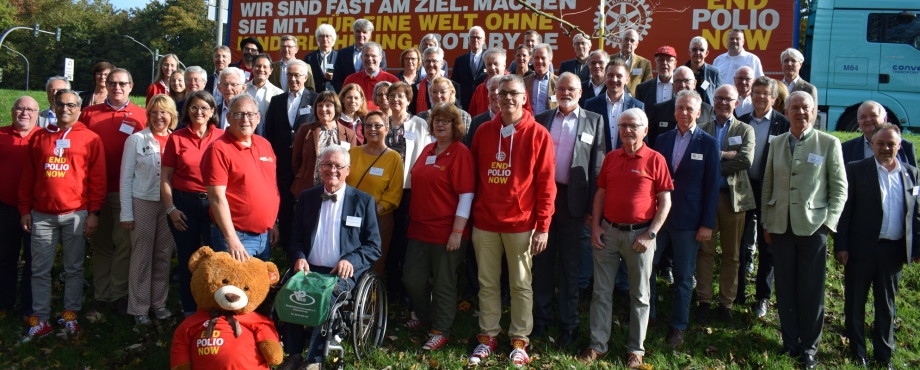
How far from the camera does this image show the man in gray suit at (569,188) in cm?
537

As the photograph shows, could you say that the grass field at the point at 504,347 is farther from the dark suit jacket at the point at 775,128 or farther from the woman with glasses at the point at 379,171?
the dark suit jacket at the point at 775,128

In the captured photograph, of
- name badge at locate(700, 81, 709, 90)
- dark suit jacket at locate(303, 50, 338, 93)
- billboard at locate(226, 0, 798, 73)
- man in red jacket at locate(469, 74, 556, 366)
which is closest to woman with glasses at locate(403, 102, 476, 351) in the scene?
man in red jacket at locate(469, 74, 556, 366)

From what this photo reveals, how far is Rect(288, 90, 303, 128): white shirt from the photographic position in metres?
6.83

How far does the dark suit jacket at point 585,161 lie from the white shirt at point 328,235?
170 centimetres

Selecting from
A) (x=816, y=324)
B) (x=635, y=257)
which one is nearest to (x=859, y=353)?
(x=816, y=324)

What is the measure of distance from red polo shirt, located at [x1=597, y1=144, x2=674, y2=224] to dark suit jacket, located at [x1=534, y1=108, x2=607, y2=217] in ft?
0.97

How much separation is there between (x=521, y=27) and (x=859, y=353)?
761cm

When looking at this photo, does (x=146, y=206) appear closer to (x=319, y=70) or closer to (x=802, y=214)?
(x=319, y=70)

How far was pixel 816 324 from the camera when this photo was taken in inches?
210

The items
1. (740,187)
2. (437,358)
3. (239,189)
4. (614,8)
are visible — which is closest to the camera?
(239,189)

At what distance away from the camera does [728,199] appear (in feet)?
18.9

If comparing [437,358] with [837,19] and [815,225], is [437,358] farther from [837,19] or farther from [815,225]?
[837,19]

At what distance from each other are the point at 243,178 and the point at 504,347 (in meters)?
2.36

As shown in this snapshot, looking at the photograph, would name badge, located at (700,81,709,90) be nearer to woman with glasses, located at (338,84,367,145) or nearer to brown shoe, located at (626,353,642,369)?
brown shoe, located at (626,353,642,369)
